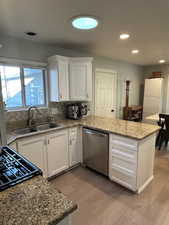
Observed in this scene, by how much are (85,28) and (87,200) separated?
246 centimetres

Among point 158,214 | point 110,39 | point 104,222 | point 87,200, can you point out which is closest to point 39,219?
point 104,222

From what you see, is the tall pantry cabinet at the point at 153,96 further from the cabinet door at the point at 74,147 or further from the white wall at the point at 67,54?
the cabinet door at the point at 74,147

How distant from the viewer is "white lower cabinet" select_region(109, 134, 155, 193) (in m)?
2.10

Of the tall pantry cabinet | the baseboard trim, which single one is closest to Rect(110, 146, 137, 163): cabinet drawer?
the baseboard trim

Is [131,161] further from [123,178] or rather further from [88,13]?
[88,13]

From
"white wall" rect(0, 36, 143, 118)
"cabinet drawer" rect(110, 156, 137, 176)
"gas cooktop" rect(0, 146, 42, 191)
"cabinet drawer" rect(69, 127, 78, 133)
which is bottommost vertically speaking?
"cabinet drawer" rect(110, 156, 137, 176)

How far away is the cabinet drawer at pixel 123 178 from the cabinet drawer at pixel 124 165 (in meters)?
0.06

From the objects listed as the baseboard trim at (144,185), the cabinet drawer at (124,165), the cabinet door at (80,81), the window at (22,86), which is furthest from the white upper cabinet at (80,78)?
the baseboard trim at (144,185)

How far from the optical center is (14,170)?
116 cm

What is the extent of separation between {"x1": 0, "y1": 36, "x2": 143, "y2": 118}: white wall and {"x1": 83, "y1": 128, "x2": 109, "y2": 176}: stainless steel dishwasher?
1718mm

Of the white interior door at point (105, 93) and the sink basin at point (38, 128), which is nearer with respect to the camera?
the sink basin at point (38, 128)

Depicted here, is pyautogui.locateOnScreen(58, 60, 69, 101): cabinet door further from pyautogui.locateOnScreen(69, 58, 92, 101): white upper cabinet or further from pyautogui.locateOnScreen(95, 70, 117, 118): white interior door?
pyautogui.locateOnScreen(95, 70, 117, 118): white interior door

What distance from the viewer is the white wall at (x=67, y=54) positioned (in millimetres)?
2473

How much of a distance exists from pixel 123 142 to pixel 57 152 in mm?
1162
